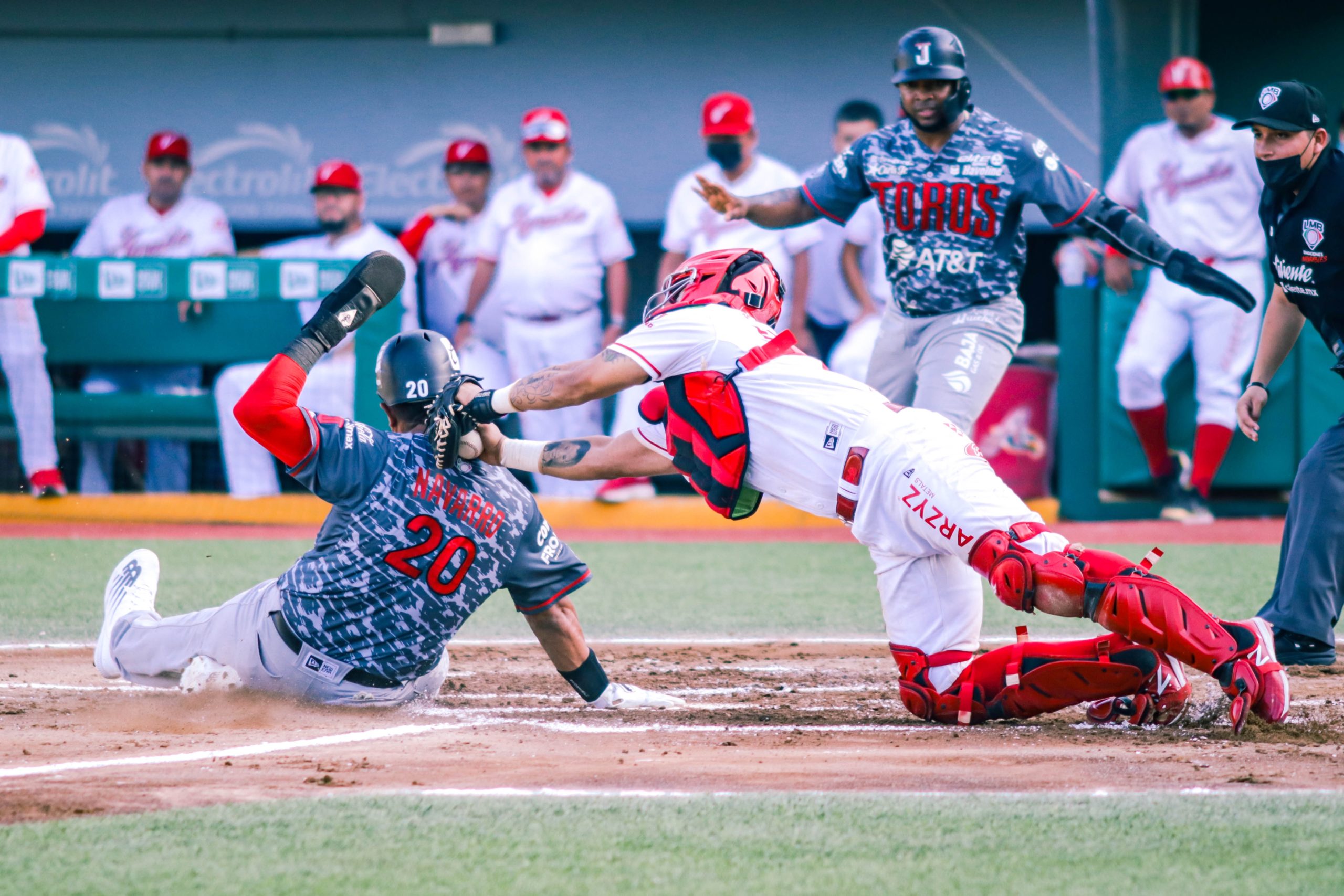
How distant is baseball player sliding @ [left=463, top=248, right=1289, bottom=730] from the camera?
148 inches

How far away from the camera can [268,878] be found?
2.57 metres

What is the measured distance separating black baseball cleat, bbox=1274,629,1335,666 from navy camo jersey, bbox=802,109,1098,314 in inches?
64.7

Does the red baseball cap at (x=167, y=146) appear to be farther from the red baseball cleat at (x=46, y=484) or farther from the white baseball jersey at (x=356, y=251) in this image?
the red baseball cleat at (x=46, y=484)

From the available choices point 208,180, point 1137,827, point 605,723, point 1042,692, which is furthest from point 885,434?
point 208,180

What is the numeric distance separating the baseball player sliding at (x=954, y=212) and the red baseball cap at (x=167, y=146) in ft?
18.3

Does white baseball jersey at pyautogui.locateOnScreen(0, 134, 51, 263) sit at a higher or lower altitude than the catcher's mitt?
higher

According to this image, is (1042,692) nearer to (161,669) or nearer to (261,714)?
(261,714)

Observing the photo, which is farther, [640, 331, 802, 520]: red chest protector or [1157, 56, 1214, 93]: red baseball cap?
[1157, 56, 1214, 93]: red baseball cap

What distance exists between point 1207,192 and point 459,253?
4.92m

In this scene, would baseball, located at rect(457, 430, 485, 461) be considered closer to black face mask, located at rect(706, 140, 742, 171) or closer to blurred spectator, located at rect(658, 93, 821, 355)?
blurred spectator, located at rect(658, 93, 821, 355)

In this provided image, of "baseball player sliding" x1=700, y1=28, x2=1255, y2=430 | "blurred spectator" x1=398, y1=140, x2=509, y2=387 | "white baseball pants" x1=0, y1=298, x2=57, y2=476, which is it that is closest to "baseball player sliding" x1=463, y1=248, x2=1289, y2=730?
"baseball player sliding" x1=700, y1=28, x2=1255, y2=430

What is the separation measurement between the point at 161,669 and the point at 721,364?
187 centimetres

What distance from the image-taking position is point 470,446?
4.15 metres

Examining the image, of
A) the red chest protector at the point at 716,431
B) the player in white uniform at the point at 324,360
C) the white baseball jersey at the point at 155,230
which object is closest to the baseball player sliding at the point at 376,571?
the red chest protector at the point at 716,431
